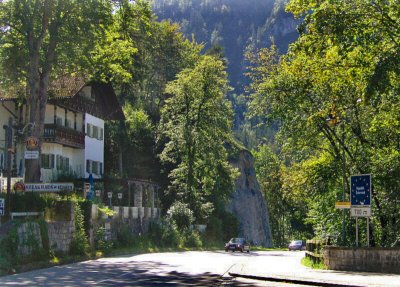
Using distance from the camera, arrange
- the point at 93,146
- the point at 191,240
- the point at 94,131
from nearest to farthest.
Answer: the point at 191,240, the point at 93,146, the point at 94,131

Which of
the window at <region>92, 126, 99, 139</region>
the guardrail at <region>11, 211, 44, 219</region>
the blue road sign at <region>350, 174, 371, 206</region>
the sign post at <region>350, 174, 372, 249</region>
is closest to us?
the sign post at <region>350, 174, 372, 249</region>

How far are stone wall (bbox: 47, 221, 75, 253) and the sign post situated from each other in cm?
1386

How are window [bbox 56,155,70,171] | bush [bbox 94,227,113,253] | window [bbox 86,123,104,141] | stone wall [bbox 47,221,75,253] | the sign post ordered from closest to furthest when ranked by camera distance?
the sign post, stone wall [bbox 47,221,75,253], bush [bbox 94,227,113,253], window [bbox 56,155,70,171], window [bbox 86,123,104,141]

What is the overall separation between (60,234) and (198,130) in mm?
32016

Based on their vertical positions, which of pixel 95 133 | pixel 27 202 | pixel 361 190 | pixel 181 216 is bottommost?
pixel 181 216

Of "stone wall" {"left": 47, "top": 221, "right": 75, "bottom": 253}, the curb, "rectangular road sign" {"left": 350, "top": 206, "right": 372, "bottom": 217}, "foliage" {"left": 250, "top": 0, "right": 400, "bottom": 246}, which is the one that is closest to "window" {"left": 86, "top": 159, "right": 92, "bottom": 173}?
"foliage" {"left": 250, "top": 0, "right": 400, "bottom": 246}

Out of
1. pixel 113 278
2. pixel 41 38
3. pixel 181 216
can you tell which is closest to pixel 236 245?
pixel 181 216

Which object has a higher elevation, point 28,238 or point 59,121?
point 59,121

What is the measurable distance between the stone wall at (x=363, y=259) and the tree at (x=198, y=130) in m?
36.0

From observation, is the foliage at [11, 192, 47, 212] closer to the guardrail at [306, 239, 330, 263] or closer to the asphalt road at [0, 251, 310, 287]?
the asphalt road at [0, 251, 310, 287]

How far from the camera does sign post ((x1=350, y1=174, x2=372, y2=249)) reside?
885 inches

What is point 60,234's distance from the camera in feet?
95.6

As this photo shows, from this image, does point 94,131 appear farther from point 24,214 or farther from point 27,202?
point 24,214

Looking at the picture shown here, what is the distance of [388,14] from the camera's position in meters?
18.2
